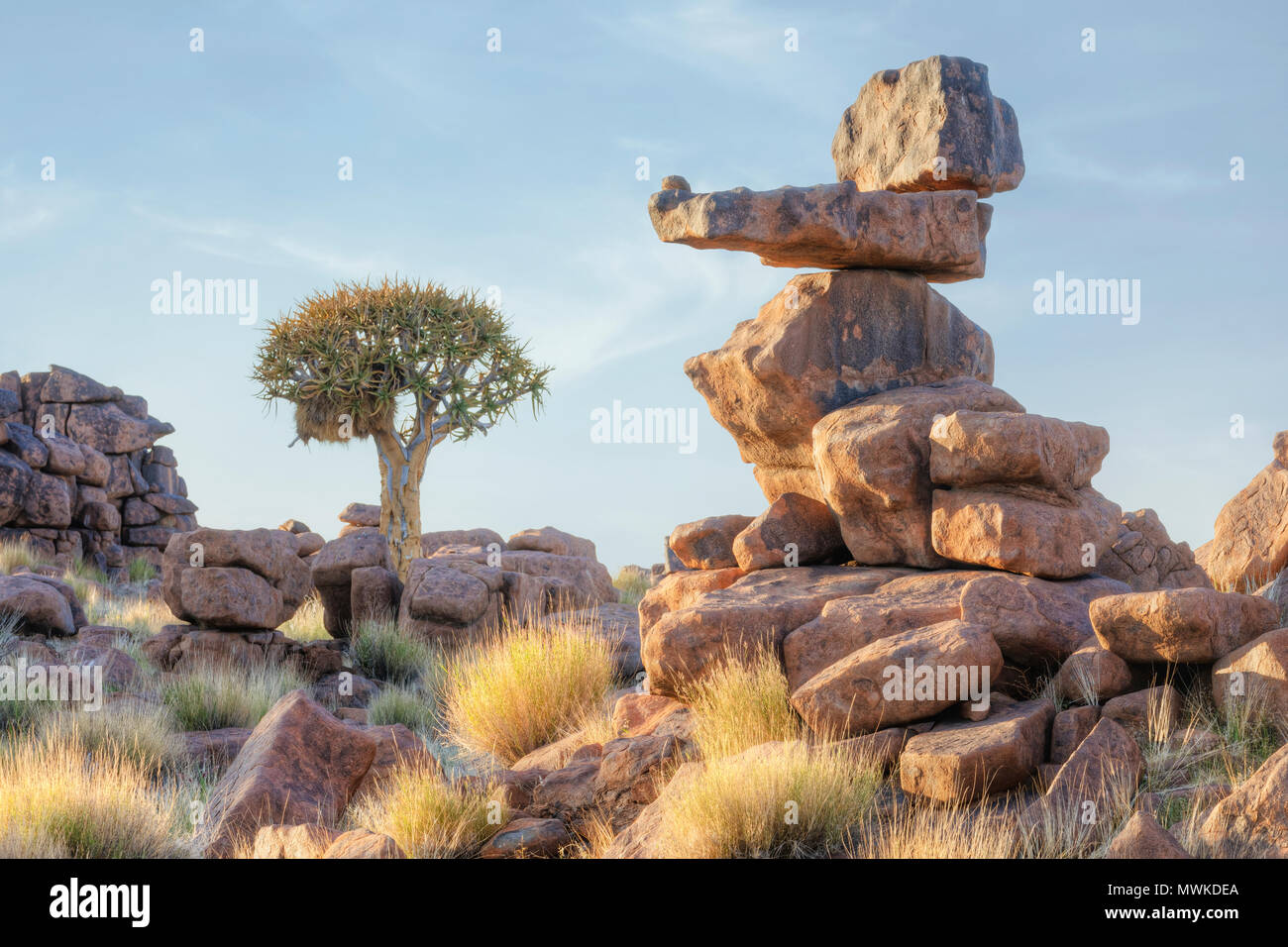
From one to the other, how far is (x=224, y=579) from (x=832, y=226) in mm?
9063

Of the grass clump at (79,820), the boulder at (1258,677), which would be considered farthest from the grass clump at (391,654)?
the boulder at (1258,677)

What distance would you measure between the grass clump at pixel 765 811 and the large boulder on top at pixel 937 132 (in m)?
6.26

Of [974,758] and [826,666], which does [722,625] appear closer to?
[826,666]

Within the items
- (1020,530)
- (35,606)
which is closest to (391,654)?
(35,606)

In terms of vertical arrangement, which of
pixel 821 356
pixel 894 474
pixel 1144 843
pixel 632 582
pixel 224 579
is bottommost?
pixel 1144 843

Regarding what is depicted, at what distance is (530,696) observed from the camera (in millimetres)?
10641

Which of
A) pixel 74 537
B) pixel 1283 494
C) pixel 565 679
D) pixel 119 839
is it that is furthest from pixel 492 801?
pixel 74 537

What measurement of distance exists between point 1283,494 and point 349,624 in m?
12.7

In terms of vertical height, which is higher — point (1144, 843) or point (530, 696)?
point (530, 696)

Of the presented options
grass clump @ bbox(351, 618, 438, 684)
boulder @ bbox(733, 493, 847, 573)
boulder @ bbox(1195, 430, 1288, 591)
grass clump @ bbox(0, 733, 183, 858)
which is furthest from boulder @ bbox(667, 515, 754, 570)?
boulder @ bbox(1195, 430, 1288, 591)

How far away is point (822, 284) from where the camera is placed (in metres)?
10.2

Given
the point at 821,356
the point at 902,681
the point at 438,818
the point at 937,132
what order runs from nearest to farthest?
the point at 438,818
the point at 902,681
the point at 821,356
the point at 937,132
